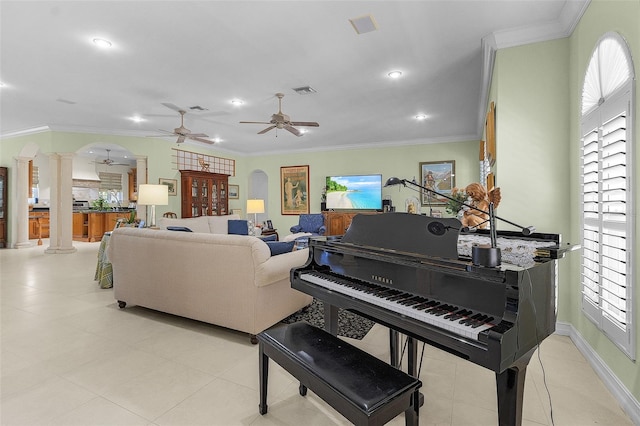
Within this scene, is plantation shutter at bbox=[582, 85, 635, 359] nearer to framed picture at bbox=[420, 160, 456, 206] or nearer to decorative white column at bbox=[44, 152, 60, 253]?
framed picture at bbox=[420, 160, 456, 206]

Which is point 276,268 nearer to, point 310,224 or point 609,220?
point 609,220

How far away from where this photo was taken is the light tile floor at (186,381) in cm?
171

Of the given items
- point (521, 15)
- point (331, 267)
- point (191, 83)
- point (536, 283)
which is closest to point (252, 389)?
point (331, 267)

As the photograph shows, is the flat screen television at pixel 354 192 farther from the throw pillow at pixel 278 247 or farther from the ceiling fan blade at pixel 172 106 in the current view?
the throw pillow at pixel 278 247

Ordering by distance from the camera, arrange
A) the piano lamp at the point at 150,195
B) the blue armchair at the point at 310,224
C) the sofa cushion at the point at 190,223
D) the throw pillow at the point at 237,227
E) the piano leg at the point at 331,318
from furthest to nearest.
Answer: the blue armchair at the point at 310,224, the throw pillow at the point at 237,227, the sofa cushion at the point at 190,223, the piano lamp at the point at 150,195, the piano leg at the point at 331,318

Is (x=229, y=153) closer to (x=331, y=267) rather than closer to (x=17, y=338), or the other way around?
(x=17, y=338)

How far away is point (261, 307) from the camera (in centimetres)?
263

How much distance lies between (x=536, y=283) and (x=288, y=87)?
3.84 m

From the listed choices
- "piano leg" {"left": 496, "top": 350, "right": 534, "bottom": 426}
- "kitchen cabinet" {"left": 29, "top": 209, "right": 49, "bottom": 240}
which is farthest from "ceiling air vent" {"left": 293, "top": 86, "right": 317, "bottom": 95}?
"kitchen cabinet" {"left": 29, "top": 209, "right": 49, "bottom": 240}

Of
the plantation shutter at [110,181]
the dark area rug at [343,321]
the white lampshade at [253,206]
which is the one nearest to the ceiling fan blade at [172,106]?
the white lampshade at [253,206]

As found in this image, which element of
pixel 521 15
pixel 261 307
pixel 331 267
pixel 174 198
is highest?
pixel 521 15

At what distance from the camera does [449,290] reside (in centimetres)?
136

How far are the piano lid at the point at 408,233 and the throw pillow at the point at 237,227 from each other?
198 inches

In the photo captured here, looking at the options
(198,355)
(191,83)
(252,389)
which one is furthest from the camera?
(191,83)
